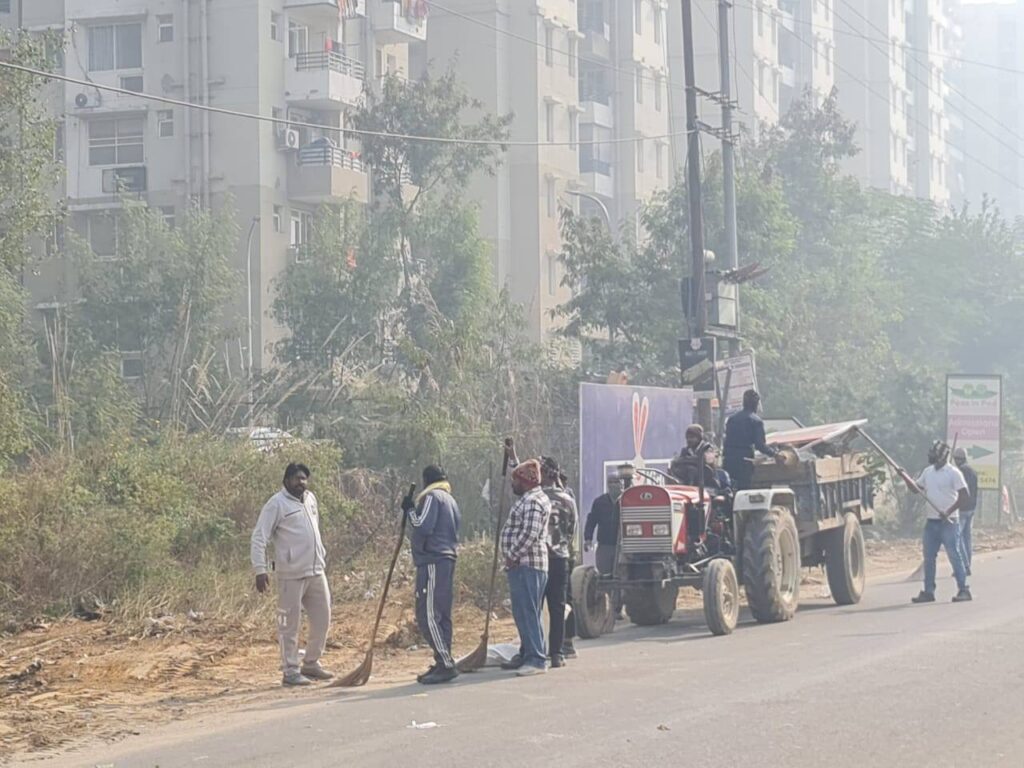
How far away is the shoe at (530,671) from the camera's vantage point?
1319 centimetres

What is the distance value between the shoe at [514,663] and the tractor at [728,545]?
2.31m

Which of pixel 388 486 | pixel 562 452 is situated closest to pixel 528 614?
pixel 388 486

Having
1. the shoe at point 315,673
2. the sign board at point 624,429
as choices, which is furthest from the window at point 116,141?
the shoe at point 315,673

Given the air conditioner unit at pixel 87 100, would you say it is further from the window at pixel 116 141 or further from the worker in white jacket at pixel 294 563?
the worker in white jacket at pixel 294 563

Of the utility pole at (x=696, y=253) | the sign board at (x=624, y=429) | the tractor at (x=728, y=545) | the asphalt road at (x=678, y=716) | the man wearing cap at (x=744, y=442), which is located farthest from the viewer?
the utility pole at (x=696, y=253)

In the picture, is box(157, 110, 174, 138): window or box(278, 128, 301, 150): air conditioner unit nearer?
box(157, 110, 174, 138): window

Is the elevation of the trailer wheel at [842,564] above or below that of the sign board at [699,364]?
below

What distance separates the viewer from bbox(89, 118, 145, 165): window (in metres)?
48.3

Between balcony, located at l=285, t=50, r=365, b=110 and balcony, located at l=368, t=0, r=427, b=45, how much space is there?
333 centimetres

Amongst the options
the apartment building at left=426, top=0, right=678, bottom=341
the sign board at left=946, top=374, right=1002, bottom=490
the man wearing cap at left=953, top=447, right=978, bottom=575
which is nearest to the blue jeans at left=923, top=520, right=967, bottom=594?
the man wearing cap at left=953, top=447, right=978, bottom=575

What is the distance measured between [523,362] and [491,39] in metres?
30.0

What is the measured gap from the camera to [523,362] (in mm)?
32781

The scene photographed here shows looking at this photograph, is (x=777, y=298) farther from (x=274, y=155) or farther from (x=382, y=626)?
(x=382, y=626)

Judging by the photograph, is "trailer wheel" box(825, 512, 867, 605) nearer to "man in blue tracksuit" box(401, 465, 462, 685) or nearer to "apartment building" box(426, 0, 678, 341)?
"man in blue tracksuit" box(401, 465, 462, 685)
